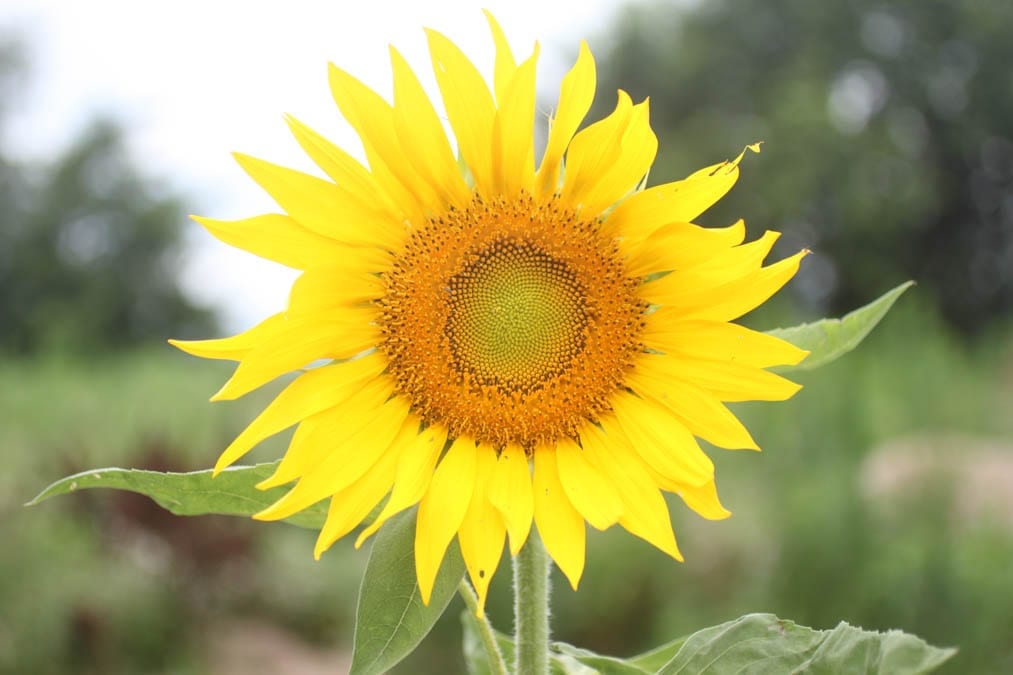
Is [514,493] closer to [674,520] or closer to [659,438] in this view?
[659,438]

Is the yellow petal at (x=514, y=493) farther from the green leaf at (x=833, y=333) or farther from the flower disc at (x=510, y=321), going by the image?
the green leaf at (x=833, y=333)

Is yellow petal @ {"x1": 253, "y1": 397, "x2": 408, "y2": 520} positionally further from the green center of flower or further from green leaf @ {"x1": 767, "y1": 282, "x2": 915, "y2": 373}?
green leaf @ {"x1": 767, "y1": 282, "x2": 915, "y2": 373}

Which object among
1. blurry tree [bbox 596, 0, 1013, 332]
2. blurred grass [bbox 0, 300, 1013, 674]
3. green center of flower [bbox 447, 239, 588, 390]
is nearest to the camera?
green center of flower [bbox 447, 239, 588, 390]

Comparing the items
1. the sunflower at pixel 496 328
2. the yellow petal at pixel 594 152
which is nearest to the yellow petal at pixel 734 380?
the sunflower at pixel 496 328

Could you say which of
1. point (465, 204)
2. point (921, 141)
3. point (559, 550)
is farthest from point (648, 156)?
point (921, 141)

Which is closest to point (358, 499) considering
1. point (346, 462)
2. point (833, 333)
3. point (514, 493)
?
point (346, 462)

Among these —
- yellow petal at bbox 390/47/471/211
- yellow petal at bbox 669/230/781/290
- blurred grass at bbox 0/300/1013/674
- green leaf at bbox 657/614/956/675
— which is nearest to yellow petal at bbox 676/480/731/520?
green leaf at bbox 657/614/956/675
